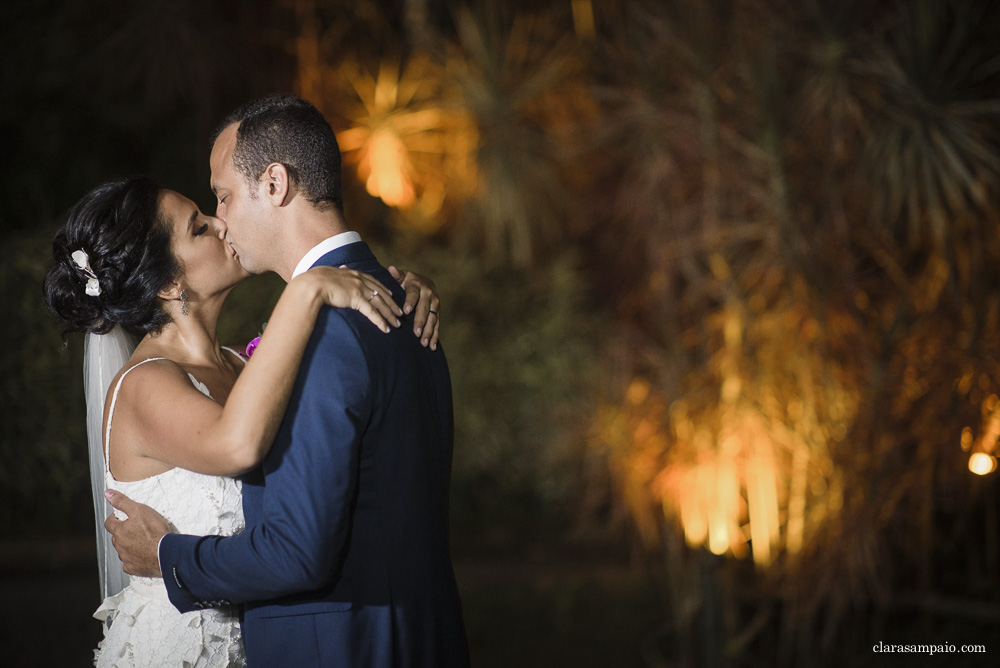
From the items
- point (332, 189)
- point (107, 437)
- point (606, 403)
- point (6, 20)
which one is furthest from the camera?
point (6, 20)

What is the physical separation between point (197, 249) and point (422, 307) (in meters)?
0.64

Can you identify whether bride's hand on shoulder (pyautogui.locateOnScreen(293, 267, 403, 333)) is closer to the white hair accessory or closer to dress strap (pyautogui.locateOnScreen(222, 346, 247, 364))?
the white hair accessory

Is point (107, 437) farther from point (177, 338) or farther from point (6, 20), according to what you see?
point (6, 20)

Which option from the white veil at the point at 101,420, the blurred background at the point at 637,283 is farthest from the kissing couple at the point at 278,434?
the blurred background at the point at 637,283

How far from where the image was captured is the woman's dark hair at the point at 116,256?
176cm

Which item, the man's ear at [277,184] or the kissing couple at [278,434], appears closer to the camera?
the kissing couple at [278,434]

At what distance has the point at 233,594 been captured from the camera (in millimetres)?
1306

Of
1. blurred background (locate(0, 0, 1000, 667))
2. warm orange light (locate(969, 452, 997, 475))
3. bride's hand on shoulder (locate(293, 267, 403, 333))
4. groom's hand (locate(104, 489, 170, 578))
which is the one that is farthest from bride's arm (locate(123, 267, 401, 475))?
warm orange light (locate(969, 452, 997, 475))

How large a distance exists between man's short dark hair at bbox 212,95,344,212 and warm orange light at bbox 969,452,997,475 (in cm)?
337

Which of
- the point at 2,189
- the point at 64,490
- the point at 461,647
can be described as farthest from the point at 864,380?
the point at 2,189

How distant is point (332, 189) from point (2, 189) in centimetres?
457

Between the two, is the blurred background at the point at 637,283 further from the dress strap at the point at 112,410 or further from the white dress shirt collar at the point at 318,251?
the white dress shirt collar at the point at 318,251

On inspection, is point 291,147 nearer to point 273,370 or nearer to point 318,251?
point 318,251

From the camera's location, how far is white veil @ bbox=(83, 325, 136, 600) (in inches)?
78.7
